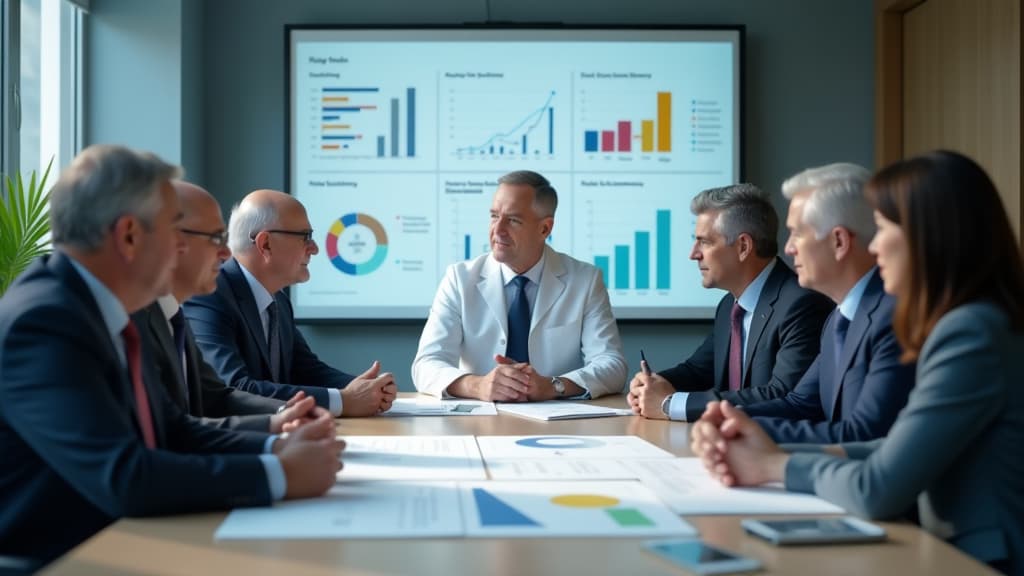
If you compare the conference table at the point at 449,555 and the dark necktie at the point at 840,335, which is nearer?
the conference table at the point at 449,555

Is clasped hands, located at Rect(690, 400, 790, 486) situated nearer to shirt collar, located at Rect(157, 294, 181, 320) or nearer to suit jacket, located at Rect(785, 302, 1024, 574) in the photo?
suit jacket, located at Rect(785, 302, 1024, 574)

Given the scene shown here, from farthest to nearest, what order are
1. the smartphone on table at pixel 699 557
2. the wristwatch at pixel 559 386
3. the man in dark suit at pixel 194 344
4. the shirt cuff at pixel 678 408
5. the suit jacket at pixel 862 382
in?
the wristwatch at pixel 559 386, the shirt cuff at pixel 678 408, the man in dark suit at pixel 194 344, the suit jacket at pixel 862 382, the smartphone on table at pixel 699 557

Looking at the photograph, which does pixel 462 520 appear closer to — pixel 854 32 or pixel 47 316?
pixel 47 316

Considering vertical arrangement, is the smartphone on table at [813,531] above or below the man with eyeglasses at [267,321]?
A: below

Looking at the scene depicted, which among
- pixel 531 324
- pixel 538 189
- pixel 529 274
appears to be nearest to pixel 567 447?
pixel 531 324

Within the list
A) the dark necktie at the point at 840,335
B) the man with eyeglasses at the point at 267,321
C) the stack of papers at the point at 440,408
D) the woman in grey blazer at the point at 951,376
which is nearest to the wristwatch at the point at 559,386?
the stack of papers at the point at 440,408

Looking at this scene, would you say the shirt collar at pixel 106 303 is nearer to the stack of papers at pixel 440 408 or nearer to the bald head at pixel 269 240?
the stack of papers at pixel 440 408

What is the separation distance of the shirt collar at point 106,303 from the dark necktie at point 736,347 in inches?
90.1

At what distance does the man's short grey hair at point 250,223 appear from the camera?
3539mm

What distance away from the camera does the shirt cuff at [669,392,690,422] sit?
2.96 meters

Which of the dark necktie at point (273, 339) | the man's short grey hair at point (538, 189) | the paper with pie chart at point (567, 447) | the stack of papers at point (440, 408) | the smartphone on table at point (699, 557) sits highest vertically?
the man's short grey hair at point (538, 189)

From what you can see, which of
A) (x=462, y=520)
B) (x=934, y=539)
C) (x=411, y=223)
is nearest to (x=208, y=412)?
(x=462, y=520)

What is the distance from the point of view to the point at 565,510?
1.71 m

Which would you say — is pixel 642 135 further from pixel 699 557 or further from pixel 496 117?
pixel 699 557
